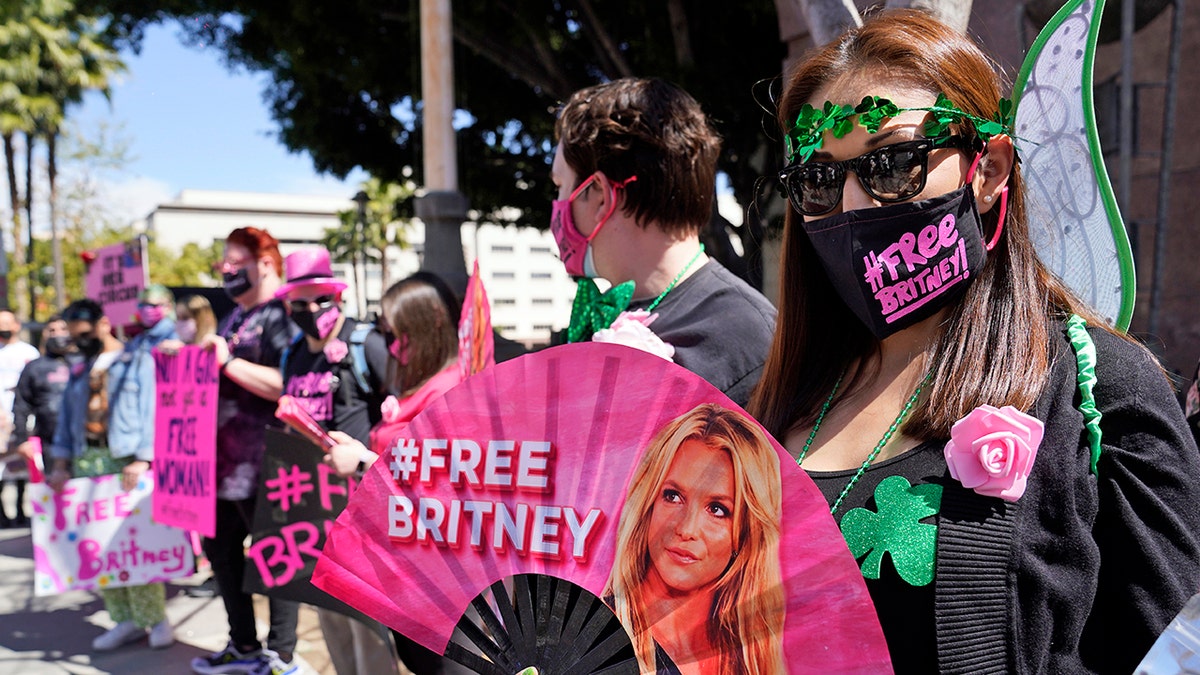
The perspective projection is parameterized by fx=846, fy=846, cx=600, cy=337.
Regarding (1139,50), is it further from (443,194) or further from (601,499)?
(601,499)

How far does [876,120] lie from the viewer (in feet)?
3.57

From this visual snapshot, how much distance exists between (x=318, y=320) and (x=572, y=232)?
6.18 ft

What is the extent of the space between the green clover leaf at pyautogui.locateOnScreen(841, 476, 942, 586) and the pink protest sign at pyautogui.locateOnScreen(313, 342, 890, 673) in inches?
5.0

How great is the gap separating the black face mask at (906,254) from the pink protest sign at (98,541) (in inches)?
184

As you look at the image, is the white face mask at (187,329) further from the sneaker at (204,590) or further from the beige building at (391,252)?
the beige building at (391,252)

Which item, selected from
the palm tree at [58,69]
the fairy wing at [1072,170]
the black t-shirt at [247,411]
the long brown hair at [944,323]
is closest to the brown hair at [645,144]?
the long brown hair at [944,323]

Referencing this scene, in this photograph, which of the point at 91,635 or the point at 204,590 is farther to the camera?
the point at 204,590

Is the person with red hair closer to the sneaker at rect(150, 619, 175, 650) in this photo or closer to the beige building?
the sneaker at rect(150, 619, 175, 650)

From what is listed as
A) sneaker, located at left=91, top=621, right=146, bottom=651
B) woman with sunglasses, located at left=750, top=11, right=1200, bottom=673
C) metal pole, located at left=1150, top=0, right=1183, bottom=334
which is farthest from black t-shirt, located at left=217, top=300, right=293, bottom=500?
metal pole, located at left=1150, top=0, right=1183, bottom=334

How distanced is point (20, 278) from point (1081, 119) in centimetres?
3322

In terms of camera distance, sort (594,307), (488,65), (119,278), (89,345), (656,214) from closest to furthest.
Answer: (656,214), (594,307), (89,345), (119,278), (488,65)

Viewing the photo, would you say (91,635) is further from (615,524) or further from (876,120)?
(876,120)

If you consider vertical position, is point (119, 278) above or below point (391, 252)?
below

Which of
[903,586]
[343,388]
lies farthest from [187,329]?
[903,586]
